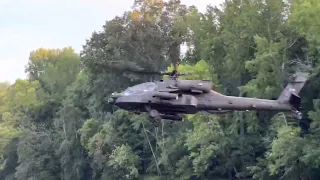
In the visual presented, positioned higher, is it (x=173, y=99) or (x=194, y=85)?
(x=194, y=85)

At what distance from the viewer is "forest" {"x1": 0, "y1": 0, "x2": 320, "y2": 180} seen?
36.7 meters

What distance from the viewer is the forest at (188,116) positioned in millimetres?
36719

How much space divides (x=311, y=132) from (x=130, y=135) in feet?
57.6

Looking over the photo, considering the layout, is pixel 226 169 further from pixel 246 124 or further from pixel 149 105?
pixel 149 105

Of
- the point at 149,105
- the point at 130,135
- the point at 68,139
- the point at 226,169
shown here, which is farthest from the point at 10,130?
the point at 149,105

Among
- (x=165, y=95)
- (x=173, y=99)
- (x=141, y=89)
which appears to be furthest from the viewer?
(x=141, y=89)

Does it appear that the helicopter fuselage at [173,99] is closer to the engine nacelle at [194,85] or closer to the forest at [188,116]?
the engine nacelle at [194,85]

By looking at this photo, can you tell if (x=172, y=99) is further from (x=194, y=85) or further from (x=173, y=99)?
(x=194, y=85)

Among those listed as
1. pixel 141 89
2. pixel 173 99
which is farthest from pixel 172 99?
pixel 141 89

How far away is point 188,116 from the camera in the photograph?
40.9 metres

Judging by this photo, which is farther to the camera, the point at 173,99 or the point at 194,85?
the point at 194,85

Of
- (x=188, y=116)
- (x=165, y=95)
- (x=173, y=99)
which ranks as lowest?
(x=188, y=116)

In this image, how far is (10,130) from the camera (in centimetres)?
6328

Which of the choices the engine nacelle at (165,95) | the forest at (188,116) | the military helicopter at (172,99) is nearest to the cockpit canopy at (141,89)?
the military helicopter at (172,99)
